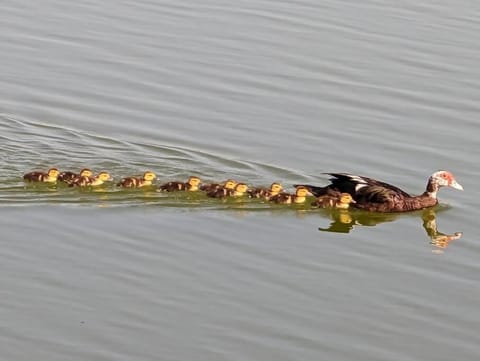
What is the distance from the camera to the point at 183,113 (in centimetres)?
1474

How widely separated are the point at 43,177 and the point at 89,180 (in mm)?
407

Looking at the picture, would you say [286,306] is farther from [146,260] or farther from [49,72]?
[49,72]

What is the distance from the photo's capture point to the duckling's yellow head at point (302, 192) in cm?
1286

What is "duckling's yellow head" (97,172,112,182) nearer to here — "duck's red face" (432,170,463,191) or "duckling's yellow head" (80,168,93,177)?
"duckling's yellow head" (80,168,93,177)

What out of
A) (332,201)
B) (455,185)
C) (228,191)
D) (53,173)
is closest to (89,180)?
(53,173)

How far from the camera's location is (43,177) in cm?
1276

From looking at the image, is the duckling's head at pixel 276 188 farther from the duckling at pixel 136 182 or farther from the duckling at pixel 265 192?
the duckling at pixel 136 182

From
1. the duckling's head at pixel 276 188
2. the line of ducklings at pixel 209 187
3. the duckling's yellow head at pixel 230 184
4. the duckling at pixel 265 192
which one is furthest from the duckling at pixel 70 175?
the duckling's head at pixel 276 188

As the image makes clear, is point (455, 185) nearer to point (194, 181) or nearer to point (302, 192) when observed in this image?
point (302, 192)

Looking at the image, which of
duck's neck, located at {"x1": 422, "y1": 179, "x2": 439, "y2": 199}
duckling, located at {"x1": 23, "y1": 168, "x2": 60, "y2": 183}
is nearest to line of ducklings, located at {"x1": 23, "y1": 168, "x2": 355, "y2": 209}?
duckling, located at {"x1": 23, "y1": 168, "x2": 60, "y2": 183}

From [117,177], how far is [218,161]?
3.35 ft

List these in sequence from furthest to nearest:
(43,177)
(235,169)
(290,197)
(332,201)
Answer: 1. (235,169)
2. (332,201)
3. (290,197)
4. (43,177)

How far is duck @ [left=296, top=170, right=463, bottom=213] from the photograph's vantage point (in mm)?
12820

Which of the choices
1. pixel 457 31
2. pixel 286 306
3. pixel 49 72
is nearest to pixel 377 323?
pixel 286 306
